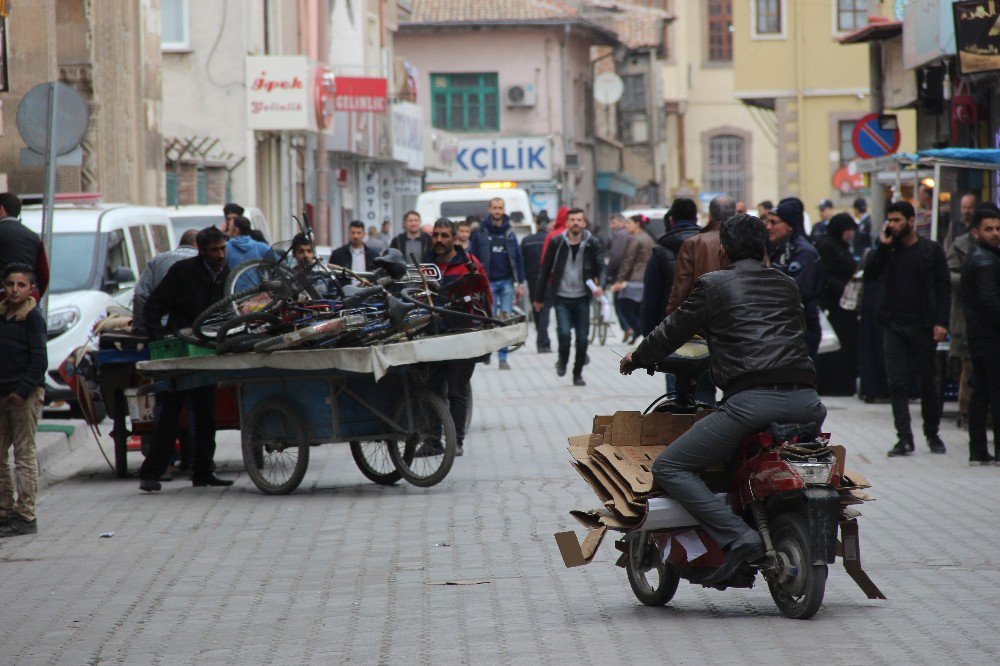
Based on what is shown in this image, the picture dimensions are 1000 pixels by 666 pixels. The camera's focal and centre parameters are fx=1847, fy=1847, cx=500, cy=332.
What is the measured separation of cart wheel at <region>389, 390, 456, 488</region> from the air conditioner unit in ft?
166

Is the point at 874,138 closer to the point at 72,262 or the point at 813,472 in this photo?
the point at 72,262

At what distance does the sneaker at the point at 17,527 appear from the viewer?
10.7m

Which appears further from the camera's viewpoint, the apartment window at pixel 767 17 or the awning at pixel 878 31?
the apartment window at pixel 767 17

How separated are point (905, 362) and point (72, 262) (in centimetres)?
848

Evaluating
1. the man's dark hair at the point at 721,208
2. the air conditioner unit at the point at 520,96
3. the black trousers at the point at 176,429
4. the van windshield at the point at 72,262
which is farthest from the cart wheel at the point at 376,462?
the air conditioner unit at the point at 520,96

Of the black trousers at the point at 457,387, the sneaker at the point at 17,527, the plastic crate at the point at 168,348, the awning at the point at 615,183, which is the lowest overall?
the sneaker at the point at 17,527

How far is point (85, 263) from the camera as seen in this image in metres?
18.1

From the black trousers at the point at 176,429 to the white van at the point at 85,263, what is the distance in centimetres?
436

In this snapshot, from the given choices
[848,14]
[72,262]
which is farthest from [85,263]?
[848,14]

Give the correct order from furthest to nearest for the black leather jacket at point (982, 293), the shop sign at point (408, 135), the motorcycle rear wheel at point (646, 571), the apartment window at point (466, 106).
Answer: the apartment window at point (466, 106), the shop sign at point (408, 135), the black leather jacket at point (982, 293), the motorcycle rear wheel at point (646, 571)

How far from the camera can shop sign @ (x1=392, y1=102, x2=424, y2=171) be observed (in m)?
48.1

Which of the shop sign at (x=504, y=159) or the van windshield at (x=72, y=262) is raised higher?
the shop sign at (x=504, y=159)

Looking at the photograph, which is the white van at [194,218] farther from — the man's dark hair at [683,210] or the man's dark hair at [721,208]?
the man's dark hair at [721,208]

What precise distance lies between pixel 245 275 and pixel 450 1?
52704 millimetres
